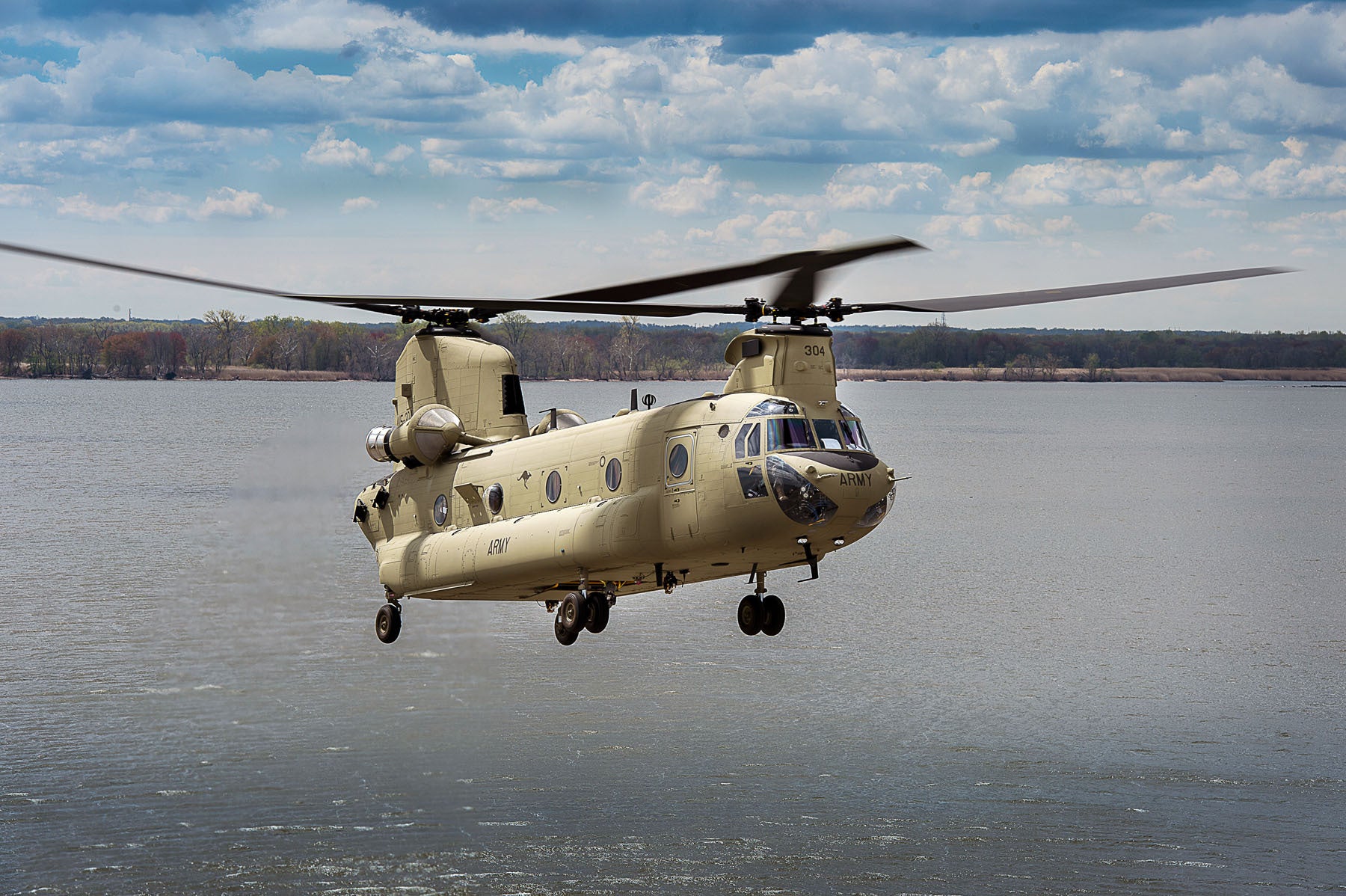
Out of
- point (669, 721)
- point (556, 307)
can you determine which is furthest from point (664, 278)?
point (669, 721)

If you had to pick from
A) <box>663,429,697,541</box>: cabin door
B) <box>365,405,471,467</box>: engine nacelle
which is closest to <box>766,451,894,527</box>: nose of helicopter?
<box>663,429,697,541</box>: cabin door

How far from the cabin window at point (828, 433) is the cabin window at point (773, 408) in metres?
0.54

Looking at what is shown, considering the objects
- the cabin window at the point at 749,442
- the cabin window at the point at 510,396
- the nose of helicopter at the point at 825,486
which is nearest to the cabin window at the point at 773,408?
the cabin window at the point at 749,442

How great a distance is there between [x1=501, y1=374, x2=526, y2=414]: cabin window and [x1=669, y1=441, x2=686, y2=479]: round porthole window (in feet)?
29.5

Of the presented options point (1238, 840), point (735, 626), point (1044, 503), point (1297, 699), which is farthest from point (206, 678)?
point (1044, 503)

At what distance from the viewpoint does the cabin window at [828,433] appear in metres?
30.8

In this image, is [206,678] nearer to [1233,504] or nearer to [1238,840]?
[1238,840]

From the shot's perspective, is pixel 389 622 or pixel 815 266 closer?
pixel 815 266

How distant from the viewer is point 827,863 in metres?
59.3

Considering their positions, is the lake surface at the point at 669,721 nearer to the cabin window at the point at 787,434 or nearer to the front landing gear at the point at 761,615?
the front landing gear at the point at 761,615

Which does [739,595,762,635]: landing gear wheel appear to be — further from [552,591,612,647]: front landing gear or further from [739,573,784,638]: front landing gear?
[552,591,612,647]: front landing gear

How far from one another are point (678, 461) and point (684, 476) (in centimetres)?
42

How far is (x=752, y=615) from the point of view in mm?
33094

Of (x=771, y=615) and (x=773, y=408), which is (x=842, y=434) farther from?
(x=771, y=615)
